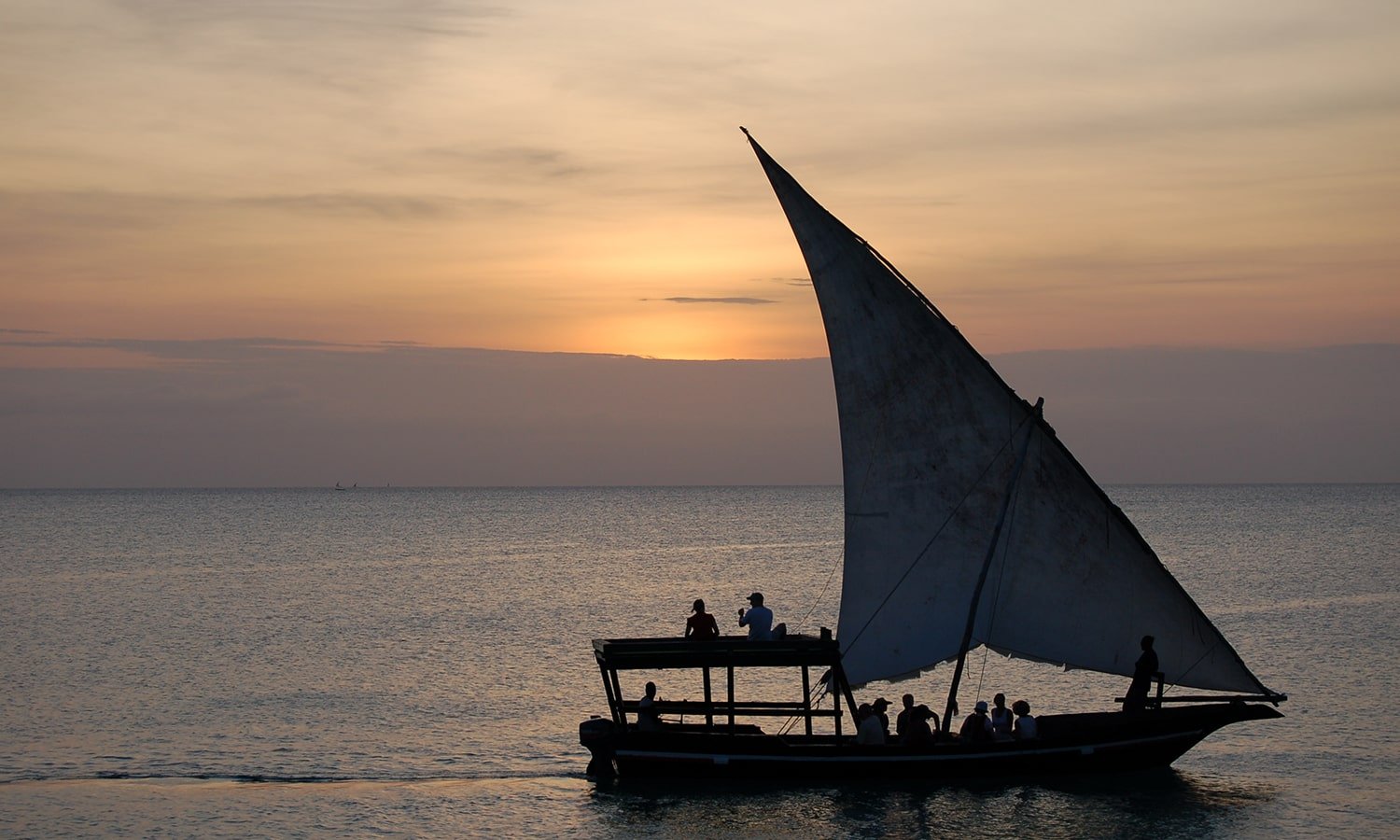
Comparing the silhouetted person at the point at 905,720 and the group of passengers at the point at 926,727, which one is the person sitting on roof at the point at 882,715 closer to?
the group of passengers at the point at 926,727

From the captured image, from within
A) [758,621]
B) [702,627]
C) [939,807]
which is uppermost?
[758,621]

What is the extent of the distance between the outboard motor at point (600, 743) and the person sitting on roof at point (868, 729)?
5.12 m

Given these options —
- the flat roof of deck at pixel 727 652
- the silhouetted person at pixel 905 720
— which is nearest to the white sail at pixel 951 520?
the silhouetted person at pixel 905 720

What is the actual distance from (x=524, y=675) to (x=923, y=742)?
73.1 feet

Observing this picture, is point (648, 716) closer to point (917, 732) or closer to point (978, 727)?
point (917, 732)

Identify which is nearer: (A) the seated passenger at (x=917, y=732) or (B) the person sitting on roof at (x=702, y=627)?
(B) the person sitting on roof at (x=702, y=627)

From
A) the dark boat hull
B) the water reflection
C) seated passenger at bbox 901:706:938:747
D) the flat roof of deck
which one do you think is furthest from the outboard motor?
seated passenger at bbox 901:706:938:747

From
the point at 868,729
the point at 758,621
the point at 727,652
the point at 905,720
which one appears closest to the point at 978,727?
the point at 905,720

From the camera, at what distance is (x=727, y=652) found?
2834 centimetres

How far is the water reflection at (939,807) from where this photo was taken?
27922 millimetres

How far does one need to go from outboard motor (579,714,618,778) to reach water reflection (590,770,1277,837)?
19.0 inches

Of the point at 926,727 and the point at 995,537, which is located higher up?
the point at 995,537

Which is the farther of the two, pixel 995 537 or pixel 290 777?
pixel 290 777

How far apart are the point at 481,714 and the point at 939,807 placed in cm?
1635
